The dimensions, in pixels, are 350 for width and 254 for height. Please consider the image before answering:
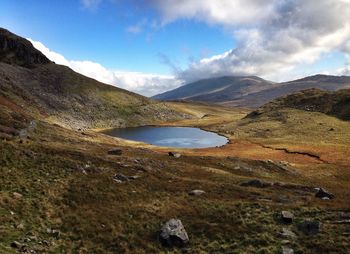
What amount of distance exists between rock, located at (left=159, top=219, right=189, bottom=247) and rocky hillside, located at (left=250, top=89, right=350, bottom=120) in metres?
140

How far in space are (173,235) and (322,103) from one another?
163 metres

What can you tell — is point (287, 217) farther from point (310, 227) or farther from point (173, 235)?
point (173, 235)

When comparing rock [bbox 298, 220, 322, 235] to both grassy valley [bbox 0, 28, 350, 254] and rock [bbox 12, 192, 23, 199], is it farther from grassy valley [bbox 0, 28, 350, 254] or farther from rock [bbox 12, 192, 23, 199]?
rock [bbox 12, 192, 23, 199]

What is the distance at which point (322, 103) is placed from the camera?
181625 mm

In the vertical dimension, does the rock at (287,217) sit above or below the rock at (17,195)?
above

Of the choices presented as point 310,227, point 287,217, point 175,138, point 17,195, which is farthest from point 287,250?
point 175,138

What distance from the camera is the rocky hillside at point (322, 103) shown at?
168375 millimetres

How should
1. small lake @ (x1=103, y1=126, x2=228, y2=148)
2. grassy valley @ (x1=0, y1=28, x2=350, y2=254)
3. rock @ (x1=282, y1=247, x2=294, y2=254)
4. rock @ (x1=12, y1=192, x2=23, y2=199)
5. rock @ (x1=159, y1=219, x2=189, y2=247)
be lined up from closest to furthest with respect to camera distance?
rock @ (x1=282, y1=247, x2=294, y2=254)
grassy valley @ (x1=0, y1=28, x2=350, y2=254)
rock @ (x1=159, y1=219, x2=189, y2=247)
rock @ (x1=12, y1=192, x2=23, y2=199)
small lake @ (x1=103, y1=126, x2=228, y2=148)

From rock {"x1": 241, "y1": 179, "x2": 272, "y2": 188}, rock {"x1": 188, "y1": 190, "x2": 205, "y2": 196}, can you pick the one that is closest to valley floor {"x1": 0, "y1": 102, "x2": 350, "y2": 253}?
rock {"x1": 241, "y1": 179, "x2": 272, "y2": 188}

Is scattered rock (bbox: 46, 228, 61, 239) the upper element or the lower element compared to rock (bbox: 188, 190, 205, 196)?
lower

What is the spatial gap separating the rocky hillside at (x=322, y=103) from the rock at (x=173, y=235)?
140375 mm

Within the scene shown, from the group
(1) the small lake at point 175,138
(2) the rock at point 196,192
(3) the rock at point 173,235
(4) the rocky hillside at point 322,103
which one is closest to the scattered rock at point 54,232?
(3) the rock at point 173,235

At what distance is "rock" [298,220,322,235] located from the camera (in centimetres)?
3331

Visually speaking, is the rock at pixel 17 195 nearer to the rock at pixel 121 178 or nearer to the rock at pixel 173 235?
the rock at pixel 121 178
